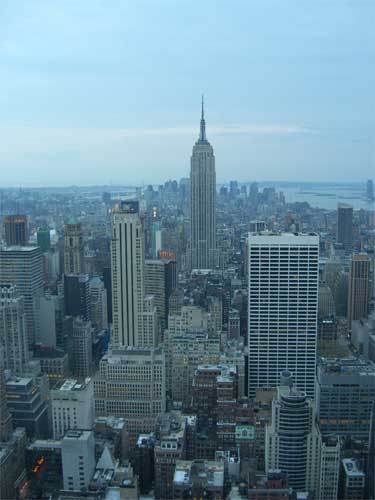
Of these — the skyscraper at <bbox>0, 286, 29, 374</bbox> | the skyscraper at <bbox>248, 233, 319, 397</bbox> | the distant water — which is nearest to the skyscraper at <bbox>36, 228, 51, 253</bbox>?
the skyscraper at <bbox>0, 286, 29, 374</bbox>

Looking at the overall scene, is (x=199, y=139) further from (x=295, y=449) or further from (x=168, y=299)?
(x=295, y=449)

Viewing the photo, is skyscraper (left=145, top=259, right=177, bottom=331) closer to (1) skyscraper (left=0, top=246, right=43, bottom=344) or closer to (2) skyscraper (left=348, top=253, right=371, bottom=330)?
(1) skyscraper (left=0, top=246, right=43, bottom=344)

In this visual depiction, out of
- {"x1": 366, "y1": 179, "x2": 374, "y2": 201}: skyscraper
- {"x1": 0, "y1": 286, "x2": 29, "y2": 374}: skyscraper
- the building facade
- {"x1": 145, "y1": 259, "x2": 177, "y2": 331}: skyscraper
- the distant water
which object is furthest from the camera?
{"x1": 145, "y1": 259, "x2": 177, "y2": 331}: skyscraper

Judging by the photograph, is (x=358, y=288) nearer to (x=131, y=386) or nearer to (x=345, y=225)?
(x=345, y=225)

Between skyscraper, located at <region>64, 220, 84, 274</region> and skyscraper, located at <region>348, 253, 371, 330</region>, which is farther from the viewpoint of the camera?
skyscraper, located at <region>64, 220, 84, 274</region>

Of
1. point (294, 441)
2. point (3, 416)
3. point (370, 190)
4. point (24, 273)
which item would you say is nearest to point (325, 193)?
point (370, 190)

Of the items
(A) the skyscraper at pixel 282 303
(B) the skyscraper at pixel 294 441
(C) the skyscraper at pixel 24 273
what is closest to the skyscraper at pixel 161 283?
(C) the skyscraper at pixel 24 273
